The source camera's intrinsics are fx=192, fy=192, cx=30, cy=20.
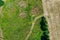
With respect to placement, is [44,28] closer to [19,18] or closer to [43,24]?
[43,24]

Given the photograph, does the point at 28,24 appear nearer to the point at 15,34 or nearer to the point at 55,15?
the point at 15,34

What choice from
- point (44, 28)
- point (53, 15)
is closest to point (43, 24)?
point (44, 28)

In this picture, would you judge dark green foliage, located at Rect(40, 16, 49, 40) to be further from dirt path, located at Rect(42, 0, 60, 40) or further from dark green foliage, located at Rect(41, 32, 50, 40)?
dirt path, located at Rect(42, 0, 60, 40)

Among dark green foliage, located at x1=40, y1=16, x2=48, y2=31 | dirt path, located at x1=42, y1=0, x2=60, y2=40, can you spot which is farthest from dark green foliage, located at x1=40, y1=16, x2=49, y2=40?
dirt path, located at x1=42, y1=0, x2=60, y2=40

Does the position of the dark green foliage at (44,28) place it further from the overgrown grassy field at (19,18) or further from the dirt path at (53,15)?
the dirt path at (53,15)

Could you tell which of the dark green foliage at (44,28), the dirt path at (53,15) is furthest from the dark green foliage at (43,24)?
the dirt path at (53,15)

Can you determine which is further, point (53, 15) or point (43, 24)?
point (43, 24)
